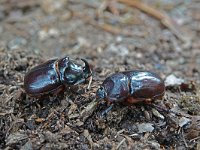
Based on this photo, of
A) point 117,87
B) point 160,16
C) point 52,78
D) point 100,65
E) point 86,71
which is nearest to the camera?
point 117,87

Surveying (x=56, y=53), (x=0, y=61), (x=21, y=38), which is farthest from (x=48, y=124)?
(x=21, y=38)

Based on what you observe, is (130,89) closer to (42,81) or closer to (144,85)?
(144,85)

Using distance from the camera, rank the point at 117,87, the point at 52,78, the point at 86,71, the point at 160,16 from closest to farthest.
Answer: the point at 117,87
the point at 52,78
the point at 86,71
the point at 160,16

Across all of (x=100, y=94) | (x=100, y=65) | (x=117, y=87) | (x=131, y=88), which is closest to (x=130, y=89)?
(x=131, y=88)

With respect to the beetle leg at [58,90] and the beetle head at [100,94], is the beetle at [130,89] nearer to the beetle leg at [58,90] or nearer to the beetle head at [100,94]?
the beetle head at [100,94]

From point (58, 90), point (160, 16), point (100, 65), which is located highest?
point (58, 90)

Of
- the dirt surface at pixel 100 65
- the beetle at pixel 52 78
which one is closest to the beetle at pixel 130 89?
the dirt surface at pixel 100 65

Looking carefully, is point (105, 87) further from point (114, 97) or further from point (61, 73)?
point (61, 73)

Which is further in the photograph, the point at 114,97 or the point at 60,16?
the point at 60,16
